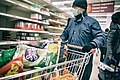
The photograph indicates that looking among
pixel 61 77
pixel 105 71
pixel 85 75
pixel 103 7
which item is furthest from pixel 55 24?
pixel 61 77

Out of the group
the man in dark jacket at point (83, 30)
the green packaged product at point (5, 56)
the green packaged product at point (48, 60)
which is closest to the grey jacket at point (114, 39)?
the man in dark jacket at point (83, 30)

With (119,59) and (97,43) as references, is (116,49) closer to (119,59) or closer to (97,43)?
(119,59)

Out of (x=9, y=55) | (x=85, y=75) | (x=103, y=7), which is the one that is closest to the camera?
(x=9, y=55)

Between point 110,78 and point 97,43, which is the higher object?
point 97,43

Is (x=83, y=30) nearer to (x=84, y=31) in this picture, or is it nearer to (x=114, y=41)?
(x=84, y=31)

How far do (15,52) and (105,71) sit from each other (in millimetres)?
1948

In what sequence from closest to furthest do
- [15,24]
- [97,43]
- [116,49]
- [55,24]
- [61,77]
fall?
[61,77] < [97,43] < [116,49] < [15,24] < [55,24]

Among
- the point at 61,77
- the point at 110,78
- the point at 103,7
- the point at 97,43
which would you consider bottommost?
the point at 110,78

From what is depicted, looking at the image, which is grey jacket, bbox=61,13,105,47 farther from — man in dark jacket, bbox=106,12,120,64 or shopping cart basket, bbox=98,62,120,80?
shopping cart basket, bbox=98,62,120,80

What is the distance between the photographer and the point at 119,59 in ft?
8.30

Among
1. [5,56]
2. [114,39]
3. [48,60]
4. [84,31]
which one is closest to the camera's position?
[5,56]

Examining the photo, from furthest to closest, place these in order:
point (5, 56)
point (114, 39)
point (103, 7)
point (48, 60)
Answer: point (103, 7)
point (114, 39)
point (48, 60)
point (5, 56)

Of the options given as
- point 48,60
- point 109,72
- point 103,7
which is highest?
point 103,7

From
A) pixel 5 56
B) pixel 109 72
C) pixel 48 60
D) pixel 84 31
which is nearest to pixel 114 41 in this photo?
pixel 109 72
